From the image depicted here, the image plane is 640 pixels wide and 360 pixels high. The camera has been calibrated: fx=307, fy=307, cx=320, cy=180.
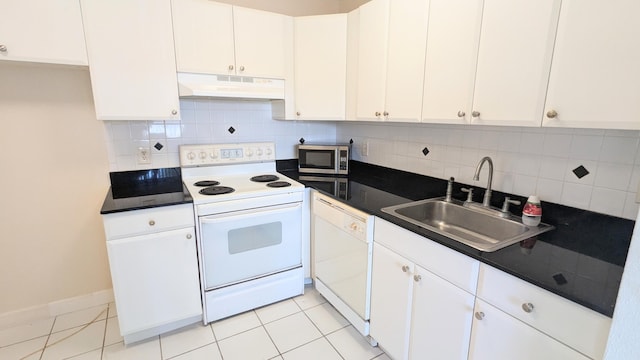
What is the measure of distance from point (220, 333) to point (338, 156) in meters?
1.52

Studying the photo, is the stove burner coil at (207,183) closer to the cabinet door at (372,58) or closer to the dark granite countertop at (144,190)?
the dark granite countertop at (144,190)

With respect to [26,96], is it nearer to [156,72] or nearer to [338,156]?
[156,72]

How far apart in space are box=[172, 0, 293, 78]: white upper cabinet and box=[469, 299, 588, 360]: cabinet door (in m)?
1.91

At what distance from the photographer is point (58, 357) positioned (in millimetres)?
1796

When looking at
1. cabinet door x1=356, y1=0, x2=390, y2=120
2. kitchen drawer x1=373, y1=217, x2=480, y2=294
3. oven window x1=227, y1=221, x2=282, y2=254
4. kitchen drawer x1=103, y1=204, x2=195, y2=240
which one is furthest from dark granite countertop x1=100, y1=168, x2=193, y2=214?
cabinet door x1=356, y1=0, x2=390, y2=120

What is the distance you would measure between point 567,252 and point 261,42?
207cm

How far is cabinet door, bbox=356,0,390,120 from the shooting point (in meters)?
1.87

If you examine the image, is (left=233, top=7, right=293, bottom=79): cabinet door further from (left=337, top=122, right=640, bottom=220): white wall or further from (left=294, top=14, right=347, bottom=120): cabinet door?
(left=337, top=122, right=640, bottom=220): white wall

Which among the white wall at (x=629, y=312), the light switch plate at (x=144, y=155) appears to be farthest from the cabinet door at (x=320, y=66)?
the white wall at (x=629, y=312)

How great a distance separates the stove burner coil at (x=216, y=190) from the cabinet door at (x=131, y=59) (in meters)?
0.51

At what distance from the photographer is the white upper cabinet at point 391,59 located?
1665 mm

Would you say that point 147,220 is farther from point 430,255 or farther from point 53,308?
point 430,255

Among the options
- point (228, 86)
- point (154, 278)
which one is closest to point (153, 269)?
point (154, 278)

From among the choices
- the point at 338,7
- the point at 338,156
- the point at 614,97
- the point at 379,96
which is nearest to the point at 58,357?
the point at 338,156
